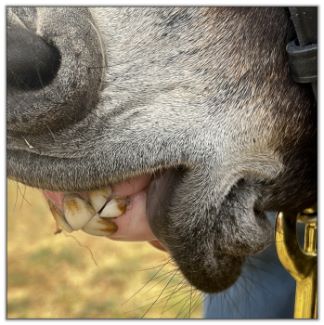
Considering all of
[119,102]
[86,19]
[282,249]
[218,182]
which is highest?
[86,19]

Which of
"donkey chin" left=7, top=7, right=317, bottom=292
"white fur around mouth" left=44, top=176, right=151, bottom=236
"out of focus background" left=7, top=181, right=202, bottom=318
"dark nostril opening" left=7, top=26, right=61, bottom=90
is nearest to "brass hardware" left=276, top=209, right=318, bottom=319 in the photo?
"donkey chin" left=7, top=7, right=317, bottom=292

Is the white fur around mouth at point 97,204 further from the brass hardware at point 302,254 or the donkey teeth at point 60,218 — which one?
the brass hardware at point 302,254

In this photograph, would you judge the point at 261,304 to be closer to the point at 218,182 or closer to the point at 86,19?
the point at 218,182

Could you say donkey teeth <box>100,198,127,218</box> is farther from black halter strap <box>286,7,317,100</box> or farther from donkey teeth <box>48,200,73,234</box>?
black halter strap <box>286,7,317,100</box>

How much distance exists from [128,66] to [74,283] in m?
1.78

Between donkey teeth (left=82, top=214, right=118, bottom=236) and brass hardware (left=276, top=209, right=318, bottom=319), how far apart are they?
0.29 metres

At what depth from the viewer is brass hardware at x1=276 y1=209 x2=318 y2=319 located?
1112 mm

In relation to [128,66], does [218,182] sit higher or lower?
lower

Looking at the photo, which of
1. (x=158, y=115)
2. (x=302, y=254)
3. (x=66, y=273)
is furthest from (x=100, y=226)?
(x=66, y=273)

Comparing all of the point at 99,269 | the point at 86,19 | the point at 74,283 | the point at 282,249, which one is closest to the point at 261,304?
the point at 282,249

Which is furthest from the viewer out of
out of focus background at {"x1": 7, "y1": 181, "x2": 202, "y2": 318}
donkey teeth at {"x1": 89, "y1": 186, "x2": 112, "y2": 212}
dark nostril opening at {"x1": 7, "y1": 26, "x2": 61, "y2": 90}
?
out of focus background at {"x1": 7, "y1": 181, "x2": 202, "y2": 318}

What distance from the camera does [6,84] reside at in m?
0.86

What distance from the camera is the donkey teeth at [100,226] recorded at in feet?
3.14

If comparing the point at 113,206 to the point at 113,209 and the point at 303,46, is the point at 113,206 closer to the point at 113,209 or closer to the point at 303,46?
the point at 113,209
